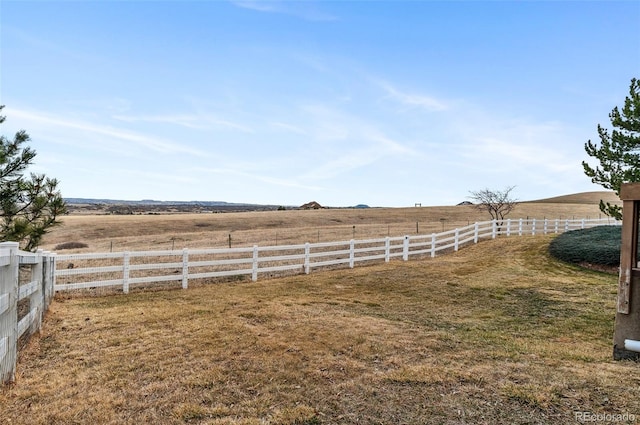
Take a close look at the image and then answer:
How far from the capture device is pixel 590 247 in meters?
15.9

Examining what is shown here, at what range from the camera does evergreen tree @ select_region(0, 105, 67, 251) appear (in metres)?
8.51

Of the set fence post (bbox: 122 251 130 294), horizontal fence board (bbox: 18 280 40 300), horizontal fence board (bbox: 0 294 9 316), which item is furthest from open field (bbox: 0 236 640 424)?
horizontal fence board (bbox: 0 294 9 316)

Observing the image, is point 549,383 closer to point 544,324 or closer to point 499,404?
point 499,404

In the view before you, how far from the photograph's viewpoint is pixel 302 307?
8.43m

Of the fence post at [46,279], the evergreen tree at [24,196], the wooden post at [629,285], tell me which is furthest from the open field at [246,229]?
the wooden post at [629,285]

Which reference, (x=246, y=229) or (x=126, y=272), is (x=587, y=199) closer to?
(x=246, y=229)

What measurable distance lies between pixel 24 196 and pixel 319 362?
8106mm

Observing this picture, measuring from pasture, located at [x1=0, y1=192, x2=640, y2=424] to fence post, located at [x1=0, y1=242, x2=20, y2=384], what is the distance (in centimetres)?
27

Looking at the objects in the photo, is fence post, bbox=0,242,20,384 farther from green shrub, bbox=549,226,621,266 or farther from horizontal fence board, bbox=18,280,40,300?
green shrub, bbox=549,226,621,266

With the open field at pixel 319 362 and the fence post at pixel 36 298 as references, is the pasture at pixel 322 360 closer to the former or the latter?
the open field at pixel 319 362

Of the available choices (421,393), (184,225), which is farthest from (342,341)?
(184,225)

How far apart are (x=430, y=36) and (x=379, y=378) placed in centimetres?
1741

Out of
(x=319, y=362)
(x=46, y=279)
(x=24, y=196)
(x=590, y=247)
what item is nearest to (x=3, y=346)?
(x=319, y=362)

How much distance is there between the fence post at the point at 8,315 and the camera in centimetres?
411
